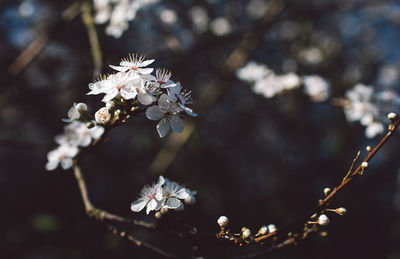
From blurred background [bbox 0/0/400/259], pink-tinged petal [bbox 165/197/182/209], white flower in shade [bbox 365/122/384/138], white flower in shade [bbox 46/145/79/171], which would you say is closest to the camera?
pink-tinged petal [bbox 165/197/182/209]

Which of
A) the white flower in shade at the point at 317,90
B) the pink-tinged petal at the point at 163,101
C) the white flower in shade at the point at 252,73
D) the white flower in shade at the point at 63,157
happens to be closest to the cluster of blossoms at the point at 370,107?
the white flower in shade at the point at 317,90

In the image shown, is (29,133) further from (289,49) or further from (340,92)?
(340,92)

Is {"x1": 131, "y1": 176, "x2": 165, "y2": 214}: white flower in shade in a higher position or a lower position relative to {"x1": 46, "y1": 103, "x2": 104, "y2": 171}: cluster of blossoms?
lower

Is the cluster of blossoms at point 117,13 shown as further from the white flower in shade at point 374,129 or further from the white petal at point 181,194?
the white flower in shade at point 374,129

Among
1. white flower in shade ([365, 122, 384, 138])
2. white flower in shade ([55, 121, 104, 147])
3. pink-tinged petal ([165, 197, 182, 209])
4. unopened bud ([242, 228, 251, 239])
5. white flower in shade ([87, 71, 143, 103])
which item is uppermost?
white flower in shade ([365, 122, 384, 138])

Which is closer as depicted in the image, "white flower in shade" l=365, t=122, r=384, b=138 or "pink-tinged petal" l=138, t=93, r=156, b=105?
"pink-tinged petal" l=138, t=93, r=156, b=105

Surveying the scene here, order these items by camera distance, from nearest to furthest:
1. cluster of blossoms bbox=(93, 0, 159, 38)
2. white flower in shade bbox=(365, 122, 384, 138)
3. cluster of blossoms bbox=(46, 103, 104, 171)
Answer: cluster of blossoms bbox=(46, 103, 104, 171) < white flower in shade bbox=(365, 122, 384, 138) < cluster of blossoms bbox=(93, 0, 159, 38)

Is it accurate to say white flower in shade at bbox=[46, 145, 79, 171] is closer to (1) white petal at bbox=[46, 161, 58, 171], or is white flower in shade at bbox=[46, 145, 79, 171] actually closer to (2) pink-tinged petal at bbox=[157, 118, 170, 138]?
(1) white petal at bbox=[46, 161, 58, 171]

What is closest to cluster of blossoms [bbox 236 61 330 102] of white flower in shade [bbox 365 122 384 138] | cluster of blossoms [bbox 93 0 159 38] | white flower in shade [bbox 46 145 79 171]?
white flower in shade [bbox 365 122 384 138]
